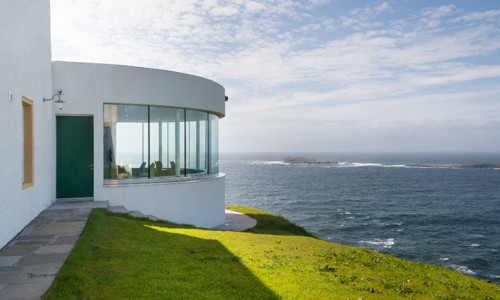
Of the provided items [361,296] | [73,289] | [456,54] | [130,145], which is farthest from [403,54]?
[73,289]

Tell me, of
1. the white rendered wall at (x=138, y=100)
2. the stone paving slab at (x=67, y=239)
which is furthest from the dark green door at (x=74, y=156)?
the stone paving slab at (x=67, y=239)

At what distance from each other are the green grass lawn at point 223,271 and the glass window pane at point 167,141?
3420 millimetres

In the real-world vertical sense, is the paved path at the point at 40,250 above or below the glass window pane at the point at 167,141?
below

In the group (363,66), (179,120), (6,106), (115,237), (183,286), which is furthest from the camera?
(363,66)

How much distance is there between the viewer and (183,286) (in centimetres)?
504

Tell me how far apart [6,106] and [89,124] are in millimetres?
4700

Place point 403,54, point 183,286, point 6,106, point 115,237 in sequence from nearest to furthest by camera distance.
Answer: point 183,286
point 6,106
point 115,237
point 403,54

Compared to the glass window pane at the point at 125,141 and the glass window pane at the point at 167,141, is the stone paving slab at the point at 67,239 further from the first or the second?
the glass window pane at the point at 167,141

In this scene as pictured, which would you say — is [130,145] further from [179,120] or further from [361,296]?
[361,296]

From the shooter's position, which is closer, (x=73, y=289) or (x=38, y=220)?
(x=73, y=289)

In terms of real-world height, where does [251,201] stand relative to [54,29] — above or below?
below

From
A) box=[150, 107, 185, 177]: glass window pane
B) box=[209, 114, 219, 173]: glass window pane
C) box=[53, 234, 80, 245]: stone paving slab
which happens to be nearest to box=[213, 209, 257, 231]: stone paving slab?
box=[209, 114, 219, 173]: glass window pane

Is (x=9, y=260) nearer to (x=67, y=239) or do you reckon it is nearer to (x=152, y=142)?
(x=67, y=239)

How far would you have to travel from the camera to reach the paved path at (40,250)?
4617 millimetres
